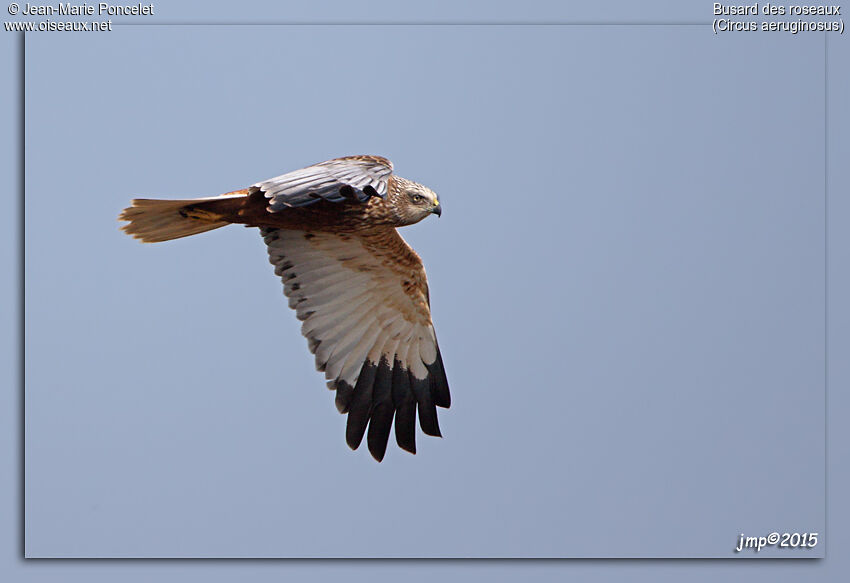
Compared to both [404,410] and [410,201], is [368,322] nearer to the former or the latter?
[404,410]

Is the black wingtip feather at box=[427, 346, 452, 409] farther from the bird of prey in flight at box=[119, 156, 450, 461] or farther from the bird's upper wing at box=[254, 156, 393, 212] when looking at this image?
the bird's upper wing at box=[254, 156, 393, 212]

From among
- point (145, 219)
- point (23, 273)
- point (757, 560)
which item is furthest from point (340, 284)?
point (757, 560)

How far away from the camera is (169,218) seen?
25.2ft

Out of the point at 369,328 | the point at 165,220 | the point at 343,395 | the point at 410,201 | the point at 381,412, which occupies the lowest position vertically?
the point at 381,412

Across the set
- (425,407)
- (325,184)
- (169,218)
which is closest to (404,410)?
(425,407)

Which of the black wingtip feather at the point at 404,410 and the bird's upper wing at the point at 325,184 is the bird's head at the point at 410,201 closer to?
the bird's upper wing at the point at 325,184

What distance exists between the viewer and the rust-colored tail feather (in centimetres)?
755

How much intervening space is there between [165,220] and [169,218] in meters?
0.03

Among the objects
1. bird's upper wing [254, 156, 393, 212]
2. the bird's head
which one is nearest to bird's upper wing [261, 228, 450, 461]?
the bird's head

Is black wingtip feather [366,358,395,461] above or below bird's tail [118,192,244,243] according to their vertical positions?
below

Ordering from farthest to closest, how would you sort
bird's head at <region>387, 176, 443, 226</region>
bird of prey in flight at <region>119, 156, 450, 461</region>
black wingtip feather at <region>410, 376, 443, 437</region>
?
black wingtip feather at <region>410, 376, 443, 437</region>, bird of prey in flight at <region>119, 156, 450, 461</region>, bird's head at <region>387, 176, 443, 226</region>

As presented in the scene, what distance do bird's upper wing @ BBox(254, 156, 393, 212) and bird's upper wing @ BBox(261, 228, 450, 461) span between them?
4.86 ft

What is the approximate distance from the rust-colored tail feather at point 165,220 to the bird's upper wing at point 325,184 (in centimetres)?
82

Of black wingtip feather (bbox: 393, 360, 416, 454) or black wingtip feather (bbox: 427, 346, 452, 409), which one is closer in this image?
black wingtip feather (bbox: 393, 360, 416, 454)
